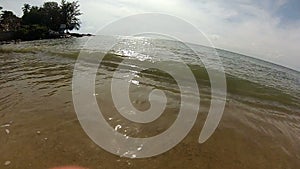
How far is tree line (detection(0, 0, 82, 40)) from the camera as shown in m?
51.0

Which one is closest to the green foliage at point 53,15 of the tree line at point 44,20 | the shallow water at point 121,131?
the tree line at point 44,20

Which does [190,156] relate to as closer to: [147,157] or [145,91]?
[147,157]

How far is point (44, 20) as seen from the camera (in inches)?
2628

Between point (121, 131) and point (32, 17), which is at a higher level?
point (32, 17)

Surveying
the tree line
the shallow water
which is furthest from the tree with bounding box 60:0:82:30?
the shallow water

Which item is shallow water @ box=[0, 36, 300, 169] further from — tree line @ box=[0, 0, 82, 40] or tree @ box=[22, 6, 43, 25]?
tree @ box=[22, 6, 43, 25]

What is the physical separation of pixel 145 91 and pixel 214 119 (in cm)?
326

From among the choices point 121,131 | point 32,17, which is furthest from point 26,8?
point 121,131

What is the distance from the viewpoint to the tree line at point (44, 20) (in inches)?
2007

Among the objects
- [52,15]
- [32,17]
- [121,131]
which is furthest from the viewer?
[52,15]

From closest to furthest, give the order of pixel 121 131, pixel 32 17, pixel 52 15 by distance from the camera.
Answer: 1. pixel 121 131
2. pixel 32 17
3. pixel 52 15

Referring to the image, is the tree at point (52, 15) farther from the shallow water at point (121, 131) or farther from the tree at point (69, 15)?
the shallow water at point (121, 131)

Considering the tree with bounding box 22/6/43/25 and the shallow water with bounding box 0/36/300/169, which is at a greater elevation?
the tree with bounding box 22/6/43/25

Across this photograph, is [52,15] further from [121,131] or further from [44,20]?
[121,131]
